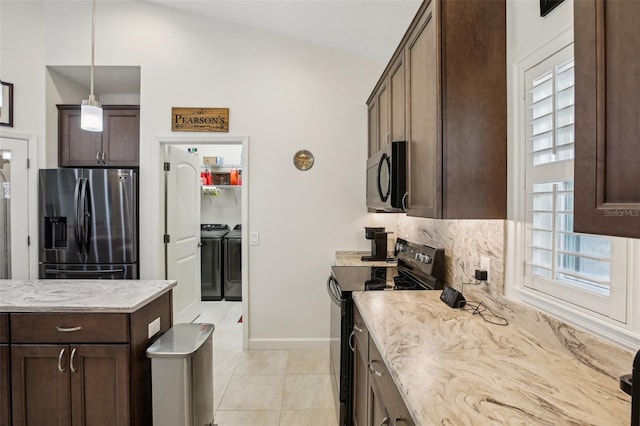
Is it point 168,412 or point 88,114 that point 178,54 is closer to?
point 88,114

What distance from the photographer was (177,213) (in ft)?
11.4

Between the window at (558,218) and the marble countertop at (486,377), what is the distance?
0.22 meters

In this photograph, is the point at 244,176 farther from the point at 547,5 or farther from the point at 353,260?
the point at 547,5

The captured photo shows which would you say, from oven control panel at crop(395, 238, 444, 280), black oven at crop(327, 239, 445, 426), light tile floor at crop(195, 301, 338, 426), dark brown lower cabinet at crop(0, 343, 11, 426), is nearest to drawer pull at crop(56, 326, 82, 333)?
dark brown lower cabinet at crop(0, 343, 11, 426)

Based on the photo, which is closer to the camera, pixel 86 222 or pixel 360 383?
pixel 360 383

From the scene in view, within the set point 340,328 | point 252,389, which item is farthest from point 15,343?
point 340,328

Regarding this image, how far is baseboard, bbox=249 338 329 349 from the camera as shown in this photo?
10.4ft

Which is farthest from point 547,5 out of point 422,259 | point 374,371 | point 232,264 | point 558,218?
point 232,264

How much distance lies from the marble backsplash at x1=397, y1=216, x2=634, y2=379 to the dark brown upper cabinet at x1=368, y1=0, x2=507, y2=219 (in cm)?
23

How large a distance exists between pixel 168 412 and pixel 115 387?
12.1 inches

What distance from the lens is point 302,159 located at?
3.17 meters

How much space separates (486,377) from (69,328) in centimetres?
196

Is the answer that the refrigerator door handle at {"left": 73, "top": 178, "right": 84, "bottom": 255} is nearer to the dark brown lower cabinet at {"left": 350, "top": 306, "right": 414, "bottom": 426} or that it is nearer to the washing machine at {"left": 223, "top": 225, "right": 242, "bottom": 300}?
the washing machine at {"left": 223, "top": 225, "right": 242, "bottom": 300}

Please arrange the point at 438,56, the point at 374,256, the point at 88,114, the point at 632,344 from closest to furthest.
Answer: the point at 632,344 → the point at 438,56 → the point at 88,114 → the point at 374,256
